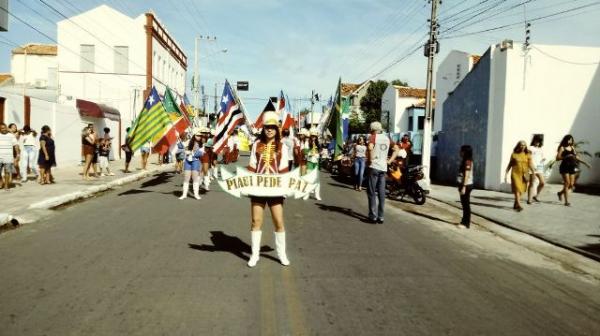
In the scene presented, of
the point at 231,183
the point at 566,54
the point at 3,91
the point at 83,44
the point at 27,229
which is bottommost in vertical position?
the point at 27,229

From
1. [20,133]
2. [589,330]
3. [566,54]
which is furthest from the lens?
[566,54]

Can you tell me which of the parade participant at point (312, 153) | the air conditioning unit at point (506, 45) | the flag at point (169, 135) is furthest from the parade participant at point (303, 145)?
the air conditioning unit at point (506, 45)

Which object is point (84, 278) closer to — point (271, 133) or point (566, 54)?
point (271, 133)

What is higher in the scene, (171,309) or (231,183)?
(231,183)

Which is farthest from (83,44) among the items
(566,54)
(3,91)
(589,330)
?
(589,330)

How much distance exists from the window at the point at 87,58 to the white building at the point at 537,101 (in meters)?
30.2

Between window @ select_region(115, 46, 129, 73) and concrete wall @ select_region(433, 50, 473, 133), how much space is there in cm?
2340

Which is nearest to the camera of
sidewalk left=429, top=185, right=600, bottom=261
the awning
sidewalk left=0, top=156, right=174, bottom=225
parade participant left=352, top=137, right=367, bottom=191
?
sidewalk left=429, top=185, right=600, bottom=261

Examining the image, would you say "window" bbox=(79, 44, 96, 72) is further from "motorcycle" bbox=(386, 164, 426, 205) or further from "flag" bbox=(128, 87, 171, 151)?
"motorcycle" bbox=(386, 164, 426, 205)

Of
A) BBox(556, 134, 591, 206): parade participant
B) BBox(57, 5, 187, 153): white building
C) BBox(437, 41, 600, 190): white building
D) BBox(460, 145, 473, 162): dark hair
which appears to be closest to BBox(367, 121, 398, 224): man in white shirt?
BBox(460, 145, 473, 162): dark hair

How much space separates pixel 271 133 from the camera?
6016 mm

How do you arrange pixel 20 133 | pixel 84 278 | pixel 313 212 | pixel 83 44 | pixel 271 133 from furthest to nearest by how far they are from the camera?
pixel 83 44
pixel 20 133
pixel 313 212
pixel 271 133
pixel 84 278

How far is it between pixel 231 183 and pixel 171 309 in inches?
84.1

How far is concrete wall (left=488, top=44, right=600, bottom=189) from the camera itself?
16.7 metres
